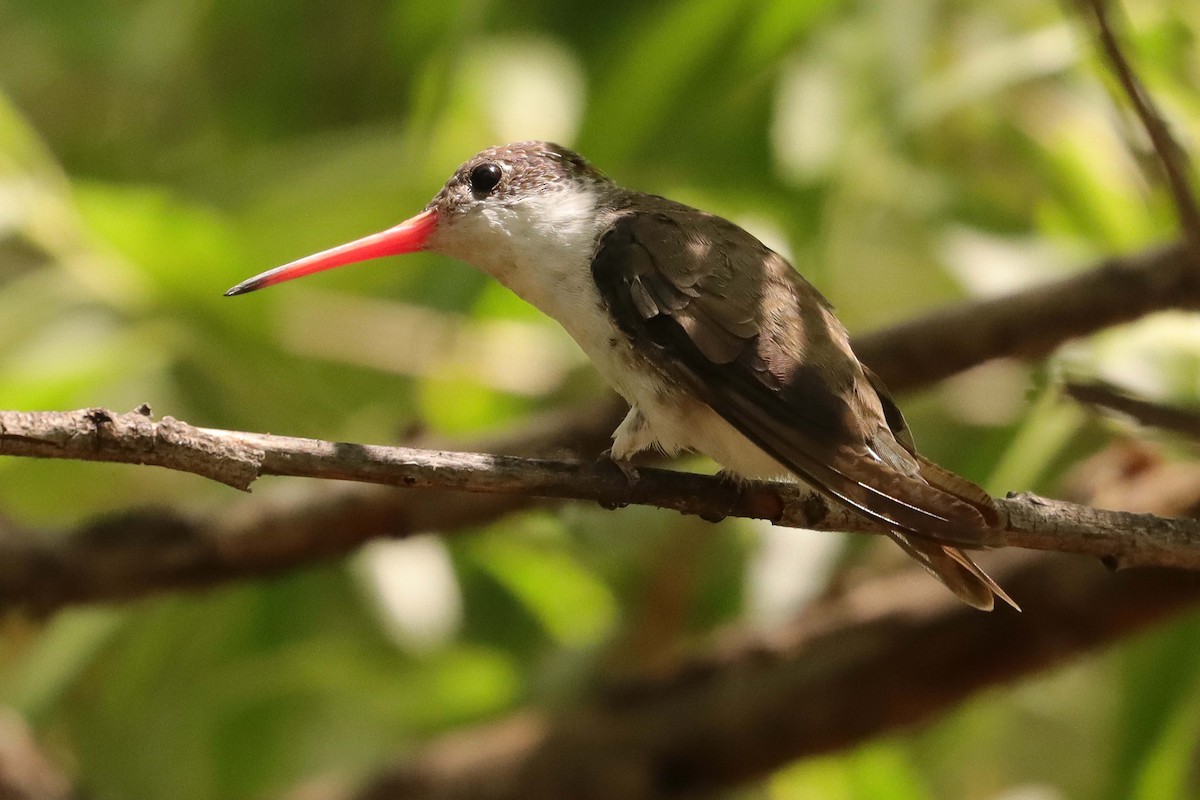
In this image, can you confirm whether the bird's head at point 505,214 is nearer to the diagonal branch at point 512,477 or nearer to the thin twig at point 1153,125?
the diagonal branch at point 512,477

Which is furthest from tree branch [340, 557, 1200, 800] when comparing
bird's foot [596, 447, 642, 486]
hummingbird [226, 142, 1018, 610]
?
bird's foot [596, 447, 642, 486]

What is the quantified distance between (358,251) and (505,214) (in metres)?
0.32

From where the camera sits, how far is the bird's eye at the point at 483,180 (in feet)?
7.43

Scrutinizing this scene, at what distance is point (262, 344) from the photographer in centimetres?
318

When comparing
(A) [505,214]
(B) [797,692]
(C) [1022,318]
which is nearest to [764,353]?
(A) [505,214]

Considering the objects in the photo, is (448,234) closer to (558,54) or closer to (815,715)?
(558,54)

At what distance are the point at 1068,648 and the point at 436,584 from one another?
65.9 inches

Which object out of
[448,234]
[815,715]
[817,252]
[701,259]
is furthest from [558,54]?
[815,715]

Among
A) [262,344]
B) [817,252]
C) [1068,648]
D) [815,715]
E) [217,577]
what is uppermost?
[817,252]

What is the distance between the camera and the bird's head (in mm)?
2141

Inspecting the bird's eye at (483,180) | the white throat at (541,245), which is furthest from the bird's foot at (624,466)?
the bird's eye at (483,180)

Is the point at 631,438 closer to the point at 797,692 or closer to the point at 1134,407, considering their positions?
the point at 1134,407

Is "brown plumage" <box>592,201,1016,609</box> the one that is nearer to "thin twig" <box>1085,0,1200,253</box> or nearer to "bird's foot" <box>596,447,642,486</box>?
"bird's foot" <box>596,447,642,486</box>

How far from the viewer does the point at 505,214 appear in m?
2.24
